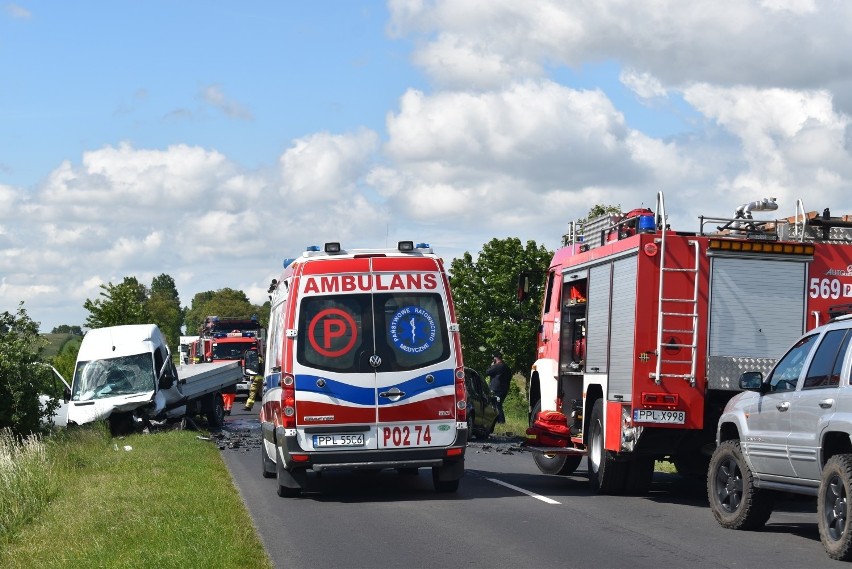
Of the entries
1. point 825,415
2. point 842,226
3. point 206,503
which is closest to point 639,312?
point 842,226

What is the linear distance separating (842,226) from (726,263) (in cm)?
199

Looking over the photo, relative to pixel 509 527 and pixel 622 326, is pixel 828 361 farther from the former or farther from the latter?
pixel 622 326

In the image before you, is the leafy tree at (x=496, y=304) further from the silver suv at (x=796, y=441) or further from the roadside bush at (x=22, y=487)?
the silver suv at (x=796, y=441)

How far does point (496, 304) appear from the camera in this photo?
63906mm

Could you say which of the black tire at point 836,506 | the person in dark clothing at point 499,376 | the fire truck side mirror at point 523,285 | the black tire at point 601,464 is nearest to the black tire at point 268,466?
the black tire at point 601,464

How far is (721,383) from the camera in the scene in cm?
1403

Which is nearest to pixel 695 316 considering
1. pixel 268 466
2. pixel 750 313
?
pixel 750 313

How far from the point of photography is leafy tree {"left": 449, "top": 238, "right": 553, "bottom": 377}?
60875mm

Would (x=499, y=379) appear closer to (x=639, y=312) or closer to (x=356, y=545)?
(x=639, y=312)

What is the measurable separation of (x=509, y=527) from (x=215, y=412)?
21295mm

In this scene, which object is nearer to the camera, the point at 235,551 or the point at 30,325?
the point at 235,551

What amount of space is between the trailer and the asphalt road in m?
11.3

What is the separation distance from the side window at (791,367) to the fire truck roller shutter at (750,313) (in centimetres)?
229

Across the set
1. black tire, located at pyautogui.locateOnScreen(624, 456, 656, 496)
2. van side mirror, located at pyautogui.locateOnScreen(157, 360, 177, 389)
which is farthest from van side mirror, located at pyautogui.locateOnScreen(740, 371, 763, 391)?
van side mirror, located at pyautogui.locateOnScreen(157, 360, 177, 389)
